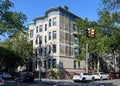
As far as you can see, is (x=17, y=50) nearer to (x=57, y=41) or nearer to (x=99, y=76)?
(x=57, y=41)

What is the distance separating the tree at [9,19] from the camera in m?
33.8

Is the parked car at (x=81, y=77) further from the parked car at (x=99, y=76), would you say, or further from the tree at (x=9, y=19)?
the tree at (x=9, y=19)

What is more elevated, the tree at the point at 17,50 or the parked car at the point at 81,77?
the tree at the point at 17,50

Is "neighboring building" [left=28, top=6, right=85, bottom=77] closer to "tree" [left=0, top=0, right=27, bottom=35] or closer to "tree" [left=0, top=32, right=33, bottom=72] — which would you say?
"tree" [left=0, top=32, right=33, bottom=72]

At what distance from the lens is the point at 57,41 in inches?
2512

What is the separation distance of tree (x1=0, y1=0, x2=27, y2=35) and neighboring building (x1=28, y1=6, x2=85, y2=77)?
27.8 metres

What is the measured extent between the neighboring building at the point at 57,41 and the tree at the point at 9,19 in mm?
27757

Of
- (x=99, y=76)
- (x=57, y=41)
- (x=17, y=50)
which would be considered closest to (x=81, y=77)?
(x=99, y=76)

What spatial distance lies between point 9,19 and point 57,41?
1186 inches

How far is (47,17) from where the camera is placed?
69000 mm

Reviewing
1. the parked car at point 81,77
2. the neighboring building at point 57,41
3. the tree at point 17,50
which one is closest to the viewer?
the parked car at point 81,77

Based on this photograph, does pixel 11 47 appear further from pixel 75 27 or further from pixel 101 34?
pixel 101 34

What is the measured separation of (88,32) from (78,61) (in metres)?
40.9

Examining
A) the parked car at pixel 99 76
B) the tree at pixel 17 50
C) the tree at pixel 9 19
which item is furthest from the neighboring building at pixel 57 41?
the tree at pixel 9 19
